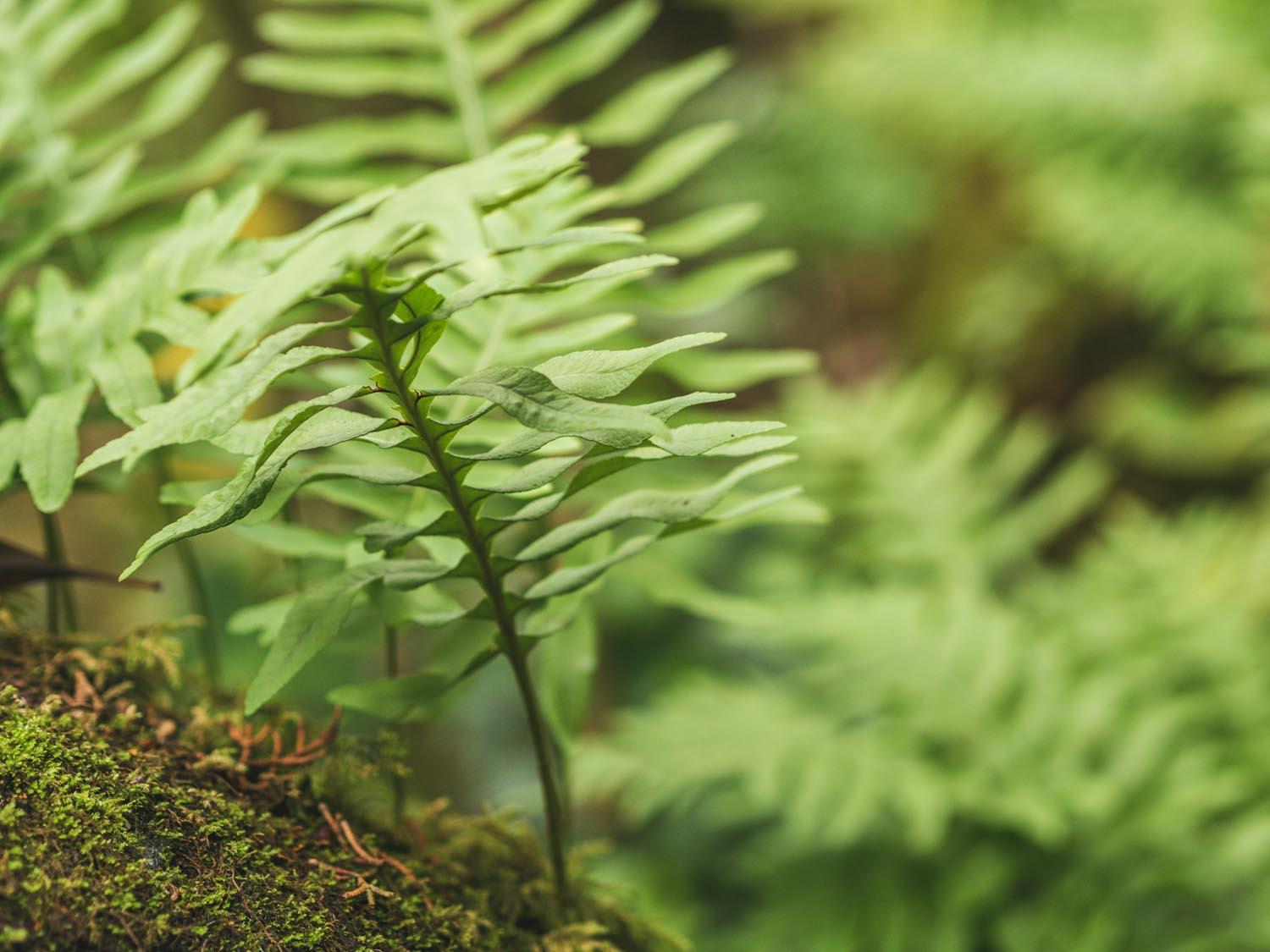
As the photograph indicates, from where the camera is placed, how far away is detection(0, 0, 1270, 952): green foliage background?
4.57 ft

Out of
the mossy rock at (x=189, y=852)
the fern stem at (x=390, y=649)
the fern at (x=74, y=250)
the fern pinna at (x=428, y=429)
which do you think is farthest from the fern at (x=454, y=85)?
the mossy rock at (x=189, y=852)

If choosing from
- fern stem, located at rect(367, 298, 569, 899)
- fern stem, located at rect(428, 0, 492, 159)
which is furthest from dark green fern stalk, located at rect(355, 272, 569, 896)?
fern stem, located at rect(428, 0, 492, 159)

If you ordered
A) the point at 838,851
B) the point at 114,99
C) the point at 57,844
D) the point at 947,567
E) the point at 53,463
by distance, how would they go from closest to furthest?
the point at 57,844 < the point at 53,463 < the point at 838,851 < the point at 947,567 < the point at 114,99

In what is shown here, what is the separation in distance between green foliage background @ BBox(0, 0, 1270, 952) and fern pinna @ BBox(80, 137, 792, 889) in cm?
17

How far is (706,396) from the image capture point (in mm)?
645

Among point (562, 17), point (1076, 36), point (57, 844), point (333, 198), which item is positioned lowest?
point (57, 844)

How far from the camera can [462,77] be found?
1419mm

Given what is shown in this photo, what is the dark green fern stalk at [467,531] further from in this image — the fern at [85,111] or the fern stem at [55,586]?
the fern at [85,111]

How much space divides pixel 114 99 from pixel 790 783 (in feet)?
13.2

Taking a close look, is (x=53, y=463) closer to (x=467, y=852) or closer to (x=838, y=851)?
(x=467, y=852)

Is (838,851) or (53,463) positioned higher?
(53,463)

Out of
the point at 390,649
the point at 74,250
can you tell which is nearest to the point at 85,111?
the point at 74,250

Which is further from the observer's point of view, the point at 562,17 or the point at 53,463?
the point at 562,17

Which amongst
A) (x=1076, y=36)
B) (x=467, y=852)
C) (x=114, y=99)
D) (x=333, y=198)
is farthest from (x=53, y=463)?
(x=114, y=99)
